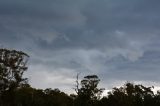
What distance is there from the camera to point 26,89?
86.0 m

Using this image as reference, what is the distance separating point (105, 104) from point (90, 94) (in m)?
4.03

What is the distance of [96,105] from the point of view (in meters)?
82.2

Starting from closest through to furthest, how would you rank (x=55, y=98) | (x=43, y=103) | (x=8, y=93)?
(x=8, y=93) < (x=43, y=103) < (x=55, y=98)

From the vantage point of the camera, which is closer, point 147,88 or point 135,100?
point 135,100

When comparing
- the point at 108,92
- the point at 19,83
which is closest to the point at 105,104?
the point at 108,92

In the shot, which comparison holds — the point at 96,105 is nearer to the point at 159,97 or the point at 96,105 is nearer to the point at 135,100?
the point at 135,100

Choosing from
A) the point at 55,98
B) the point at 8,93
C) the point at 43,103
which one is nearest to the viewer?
the point at 8,93

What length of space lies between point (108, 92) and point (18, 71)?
34843 millimetres

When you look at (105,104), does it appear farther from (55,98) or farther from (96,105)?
(55,98)

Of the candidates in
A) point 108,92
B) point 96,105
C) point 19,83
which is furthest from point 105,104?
point 19,83

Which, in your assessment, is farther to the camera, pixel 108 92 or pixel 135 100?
pixel 108 92

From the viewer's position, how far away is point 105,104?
8438 cm

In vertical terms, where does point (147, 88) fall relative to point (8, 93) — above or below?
above

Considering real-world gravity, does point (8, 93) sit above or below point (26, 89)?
below
